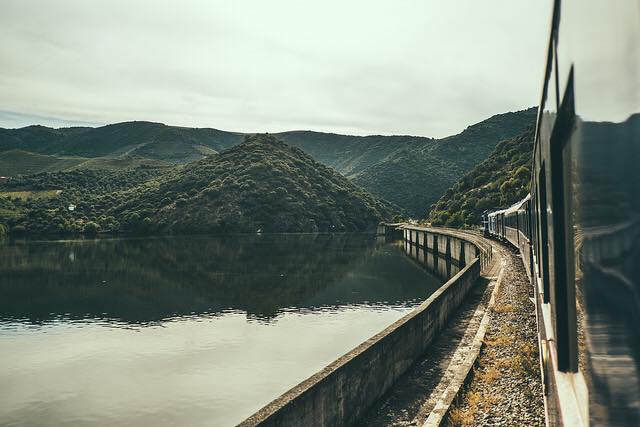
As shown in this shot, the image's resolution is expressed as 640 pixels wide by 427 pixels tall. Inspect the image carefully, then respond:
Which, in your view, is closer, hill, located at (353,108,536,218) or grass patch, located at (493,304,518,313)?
grass patch, located at (493,304,518,313)

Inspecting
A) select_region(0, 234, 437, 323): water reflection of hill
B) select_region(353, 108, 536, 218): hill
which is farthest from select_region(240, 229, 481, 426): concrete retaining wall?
select_region(353, 108, 536, 218): hill

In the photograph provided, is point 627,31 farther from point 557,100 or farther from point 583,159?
point 557,100

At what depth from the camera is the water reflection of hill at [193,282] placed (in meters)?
31.5

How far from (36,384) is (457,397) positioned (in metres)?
16.0

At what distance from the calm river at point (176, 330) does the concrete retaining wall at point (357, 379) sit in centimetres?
656

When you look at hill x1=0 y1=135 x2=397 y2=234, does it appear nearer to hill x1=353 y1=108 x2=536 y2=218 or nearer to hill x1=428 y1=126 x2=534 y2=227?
hill x1=353 y1=108 x2=536 y2=218

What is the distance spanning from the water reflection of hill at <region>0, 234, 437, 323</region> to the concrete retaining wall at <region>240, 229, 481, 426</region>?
57.2 ft

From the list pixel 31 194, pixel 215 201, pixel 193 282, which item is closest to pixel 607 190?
pixel 193 282

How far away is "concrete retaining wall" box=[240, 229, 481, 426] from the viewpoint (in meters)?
6.46

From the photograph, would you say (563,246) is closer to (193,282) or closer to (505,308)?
(505,308)

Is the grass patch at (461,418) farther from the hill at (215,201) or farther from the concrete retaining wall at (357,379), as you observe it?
the hill at (215,201)

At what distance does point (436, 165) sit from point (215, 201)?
8953 cm

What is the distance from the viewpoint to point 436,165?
565 ft

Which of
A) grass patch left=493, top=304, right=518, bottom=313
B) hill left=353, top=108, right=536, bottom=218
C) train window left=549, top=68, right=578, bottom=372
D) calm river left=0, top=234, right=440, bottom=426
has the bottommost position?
calm river left=0, top=234, right=440, bottom=426
